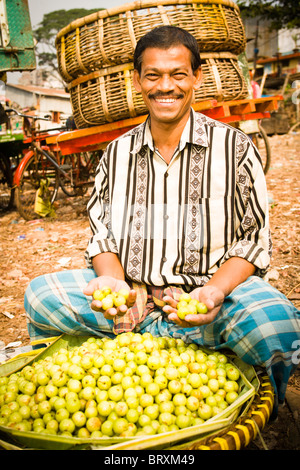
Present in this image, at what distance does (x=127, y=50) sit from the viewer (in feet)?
13.8

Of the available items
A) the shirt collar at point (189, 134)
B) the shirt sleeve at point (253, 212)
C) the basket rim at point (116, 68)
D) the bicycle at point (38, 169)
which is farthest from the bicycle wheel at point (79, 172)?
the shirt sleeve at point (253, 212)

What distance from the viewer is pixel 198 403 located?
1766 millimetres

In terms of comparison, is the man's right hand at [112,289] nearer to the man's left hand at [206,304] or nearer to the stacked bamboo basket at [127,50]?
the man's left hand at [206,304]

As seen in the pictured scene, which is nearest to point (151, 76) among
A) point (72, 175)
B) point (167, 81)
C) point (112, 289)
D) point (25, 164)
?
point (167, 81)

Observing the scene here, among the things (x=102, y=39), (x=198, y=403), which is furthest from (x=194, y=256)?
(x=102, y=39)

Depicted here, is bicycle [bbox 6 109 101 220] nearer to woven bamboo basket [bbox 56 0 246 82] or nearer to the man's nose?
woven bamboo basket [bbox 56 0 246 82]

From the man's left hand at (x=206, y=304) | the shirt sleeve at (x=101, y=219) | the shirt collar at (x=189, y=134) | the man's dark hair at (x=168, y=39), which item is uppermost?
the man's dark hair at (x=168, y=39)

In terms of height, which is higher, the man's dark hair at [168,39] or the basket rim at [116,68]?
the basket rim at [116,68]

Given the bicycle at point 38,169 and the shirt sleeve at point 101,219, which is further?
the bicycle at point 38,169

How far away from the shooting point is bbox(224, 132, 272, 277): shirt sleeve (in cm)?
212

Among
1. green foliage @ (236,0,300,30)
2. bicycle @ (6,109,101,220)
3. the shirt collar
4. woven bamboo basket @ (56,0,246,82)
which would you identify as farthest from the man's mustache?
green foliage @ (236,0,300,30)

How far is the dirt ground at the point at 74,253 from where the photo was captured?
7.02 feet

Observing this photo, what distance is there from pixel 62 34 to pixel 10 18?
245 cm

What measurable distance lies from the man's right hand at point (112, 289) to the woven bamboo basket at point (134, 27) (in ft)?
9.88
